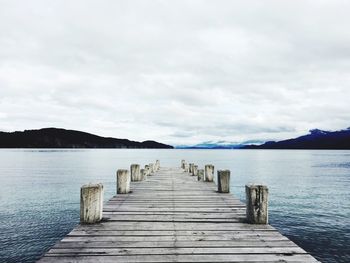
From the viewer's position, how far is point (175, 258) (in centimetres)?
536

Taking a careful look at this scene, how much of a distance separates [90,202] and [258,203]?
4289mm

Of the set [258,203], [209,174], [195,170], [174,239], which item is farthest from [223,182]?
[195,170]

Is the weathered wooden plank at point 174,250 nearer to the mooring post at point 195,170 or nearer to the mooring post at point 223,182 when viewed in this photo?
the mooring post at point 223,182

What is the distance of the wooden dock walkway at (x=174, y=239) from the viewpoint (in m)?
5.44

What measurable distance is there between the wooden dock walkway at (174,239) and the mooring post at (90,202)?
24 centimetres

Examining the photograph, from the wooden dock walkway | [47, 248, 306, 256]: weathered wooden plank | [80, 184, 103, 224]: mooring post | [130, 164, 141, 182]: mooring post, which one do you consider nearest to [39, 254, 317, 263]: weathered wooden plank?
the wooden dock walkway

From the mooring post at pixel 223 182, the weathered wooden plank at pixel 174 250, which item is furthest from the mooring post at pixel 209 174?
the weathered wooden plank at pixel 174 250

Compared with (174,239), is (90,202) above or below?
above

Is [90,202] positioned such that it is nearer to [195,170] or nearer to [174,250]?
[174,250]

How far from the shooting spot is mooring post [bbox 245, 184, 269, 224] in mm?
7672

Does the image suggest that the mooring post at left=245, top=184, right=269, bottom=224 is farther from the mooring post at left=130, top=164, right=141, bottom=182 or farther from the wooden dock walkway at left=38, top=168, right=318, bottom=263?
the mooring post at left=130, top=164, right=141, bottom=182

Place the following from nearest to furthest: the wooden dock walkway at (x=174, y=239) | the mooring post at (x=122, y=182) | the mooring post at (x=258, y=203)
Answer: the wooden dock walkway at (x=174, y=239), the mooring post at (x=258, y=203), the mooring post at (x=122, y=182)

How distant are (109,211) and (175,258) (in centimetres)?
432

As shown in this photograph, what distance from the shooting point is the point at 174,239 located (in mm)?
6418
